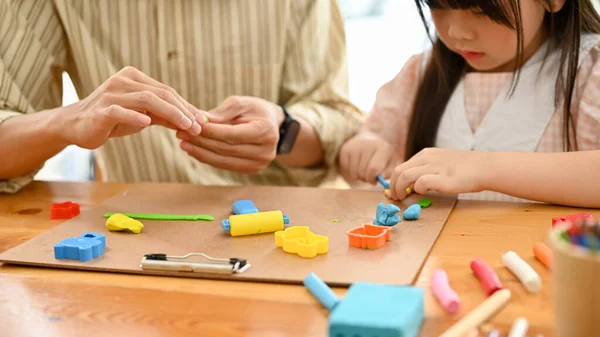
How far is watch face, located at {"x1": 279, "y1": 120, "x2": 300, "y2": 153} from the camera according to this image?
132 centimetres

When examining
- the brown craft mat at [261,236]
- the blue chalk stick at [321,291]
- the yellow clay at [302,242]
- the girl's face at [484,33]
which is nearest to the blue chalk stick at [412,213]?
the brown craft mat at [261,236]

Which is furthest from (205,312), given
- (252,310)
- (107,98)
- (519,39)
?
(519,39)

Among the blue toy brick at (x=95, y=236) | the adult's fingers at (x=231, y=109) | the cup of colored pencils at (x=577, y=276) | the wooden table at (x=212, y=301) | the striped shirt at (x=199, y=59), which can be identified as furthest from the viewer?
the striped shirt at (x=199, y=59)

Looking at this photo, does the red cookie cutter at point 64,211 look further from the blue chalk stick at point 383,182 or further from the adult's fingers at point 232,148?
the blue chalk stick at point 383,182

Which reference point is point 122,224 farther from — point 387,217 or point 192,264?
point 387,217

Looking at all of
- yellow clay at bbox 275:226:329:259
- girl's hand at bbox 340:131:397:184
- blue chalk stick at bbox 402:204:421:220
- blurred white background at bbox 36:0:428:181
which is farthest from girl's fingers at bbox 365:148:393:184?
blurred white background at bbox 36:0:428:181

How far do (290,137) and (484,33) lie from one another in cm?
42

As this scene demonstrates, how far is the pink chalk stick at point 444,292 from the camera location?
0.63 metres

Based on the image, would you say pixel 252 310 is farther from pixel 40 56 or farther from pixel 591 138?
pixel 40 56

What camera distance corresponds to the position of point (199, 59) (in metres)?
1.45

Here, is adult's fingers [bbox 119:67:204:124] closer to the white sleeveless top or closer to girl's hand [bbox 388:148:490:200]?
girl's hand [bbox 388:148:490:200]

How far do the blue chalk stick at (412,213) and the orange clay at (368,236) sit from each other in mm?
84

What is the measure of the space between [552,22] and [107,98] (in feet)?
2.50

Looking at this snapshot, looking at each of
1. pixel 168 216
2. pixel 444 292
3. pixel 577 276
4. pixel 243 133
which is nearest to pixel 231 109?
pixel 243 133
